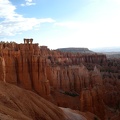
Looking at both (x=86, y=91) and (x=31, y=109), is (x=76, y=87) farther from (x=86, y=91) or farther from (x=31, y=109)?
(x=31, y=109)

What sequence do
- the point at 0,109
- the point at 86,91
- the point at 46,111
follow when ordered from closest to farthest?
the point at 0,109
the point at 46,111
the point at 86,91

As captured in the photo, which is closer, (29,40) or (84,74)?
(29,40)

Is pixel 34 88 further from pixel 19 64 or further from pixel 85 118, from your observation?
pixel 85 118

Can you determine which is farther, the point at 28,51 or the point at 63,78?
the point at 63,78

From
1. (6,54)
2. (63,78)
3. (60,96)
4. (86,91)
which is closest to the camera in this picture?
(86,91)

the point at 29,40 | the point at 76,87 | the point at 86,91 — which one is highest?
the point at 29,40

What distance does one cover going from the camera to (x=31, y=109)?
77.0 ft

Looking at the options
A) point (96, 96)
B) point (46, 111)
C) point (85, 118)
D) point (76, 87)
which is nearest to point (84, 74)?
point (76, 87)

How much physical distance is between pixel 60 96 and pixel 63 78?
13556 mm

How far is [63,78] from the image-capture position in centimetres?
6556

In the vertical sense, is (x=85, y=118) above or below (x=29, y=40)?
below

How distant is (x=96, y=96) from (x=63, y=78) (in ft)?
89.4

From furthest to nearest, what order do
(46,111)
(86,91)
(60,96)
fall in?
(60,96) < (86,91) < (46,111)

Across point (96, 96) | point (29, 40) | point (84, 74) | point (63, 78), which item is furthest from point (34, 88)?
point (84, 74)
